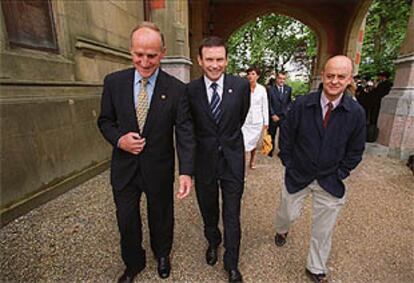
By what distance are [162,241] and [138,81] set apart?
4.37 feet

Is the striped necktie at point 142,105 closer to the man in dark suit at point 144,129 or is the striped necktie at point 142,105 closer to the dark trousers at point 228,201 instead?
the man in dark suit at point 144,129

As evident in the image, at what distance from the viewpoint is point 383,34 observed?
Result: 499 inches

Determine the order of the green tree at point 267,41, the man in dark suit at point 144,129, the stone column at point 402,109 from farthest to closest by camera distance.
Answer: the green tree at point 267,41, the stone column at point 402,109, the man in dark suit at point 144,129

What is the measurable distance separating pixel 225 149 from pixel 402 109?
5.01 metres

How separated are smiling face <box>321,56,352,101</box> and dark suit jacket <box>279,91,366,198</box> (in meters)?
0.11

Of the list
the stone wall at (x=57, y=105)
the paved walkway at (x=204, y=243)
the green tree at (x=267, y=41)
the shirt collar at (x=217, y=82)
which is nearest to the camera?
the shirt collar at (x=217, y=82)

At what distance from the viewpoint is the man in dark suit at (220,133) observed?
5.97ft

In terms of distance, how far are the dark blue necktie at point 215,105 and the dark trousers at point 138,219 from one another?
68 centimetres

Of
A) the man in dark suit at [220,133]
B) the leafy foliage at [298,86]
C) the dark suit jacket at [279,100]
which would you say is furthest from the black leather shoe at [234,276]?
the leafy foliage at [298,86]

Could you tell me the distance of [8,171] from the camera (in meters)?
2.87

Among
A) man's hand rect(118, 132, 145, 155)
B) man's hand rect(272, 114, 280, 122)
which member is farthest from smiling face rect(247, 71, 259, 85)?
man's hand rect(118, 132, 145, 155)

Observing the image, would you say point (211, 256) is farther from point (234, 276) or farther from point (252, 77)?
point (252, 77)

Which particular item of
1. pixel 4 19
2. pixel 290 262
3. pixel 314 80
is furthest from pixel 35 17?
pixel 314 80

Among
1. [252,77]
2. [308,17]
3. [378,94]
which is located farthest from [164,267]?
[308,17]
